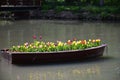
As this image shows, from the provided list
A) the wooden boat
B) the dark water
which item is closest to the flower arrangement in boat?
the wooden boat

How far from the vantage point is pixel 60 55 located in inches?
740

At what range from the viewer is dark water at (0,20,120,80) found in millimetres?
17016

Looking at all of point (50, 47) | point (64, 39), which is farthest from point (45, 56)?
point (64, 39)

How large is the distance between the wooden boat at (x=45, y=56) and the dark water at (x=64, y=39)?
263 mm

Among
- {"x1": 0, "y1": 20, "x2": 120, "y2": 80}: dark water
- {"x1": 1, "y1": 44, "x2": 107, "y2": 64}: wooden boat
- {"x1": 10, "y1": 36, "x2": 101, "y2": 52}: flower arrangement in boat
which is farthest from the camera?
{"x1": 10, "y1": 36, "x2": 101, "y2": 52}: flower arrangement in boat

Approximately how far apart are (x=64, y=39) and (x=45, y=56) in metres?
9.40

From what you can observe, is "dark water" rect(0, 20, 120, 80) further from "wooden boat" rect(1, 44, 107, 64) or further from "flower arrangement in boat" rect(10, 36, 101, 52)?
"flower arrangement in boat" rect(10, 36, 101, 52)

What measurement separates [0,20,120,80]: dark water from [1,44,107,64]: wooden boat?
0.26m

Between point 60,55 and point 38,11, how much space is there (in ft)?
84.4

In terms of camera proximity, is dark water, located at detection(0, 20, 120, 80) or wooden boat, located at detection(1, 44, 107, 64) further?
wooden boat, located at detection(1, 44, 107, 64)

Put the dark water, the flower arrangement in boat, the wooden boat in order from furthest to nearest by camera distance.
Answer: the flower arrangement in boat → the wooden boat → the dark water

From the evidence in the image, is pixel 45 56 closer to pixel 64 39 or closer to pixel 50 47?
pixel 50 47

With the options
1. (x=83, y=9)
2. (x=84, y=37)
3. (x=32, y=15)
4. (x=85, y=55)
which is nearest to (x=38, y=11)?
(x=32, y=15)

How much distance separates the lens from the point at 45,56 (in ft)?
61.1
